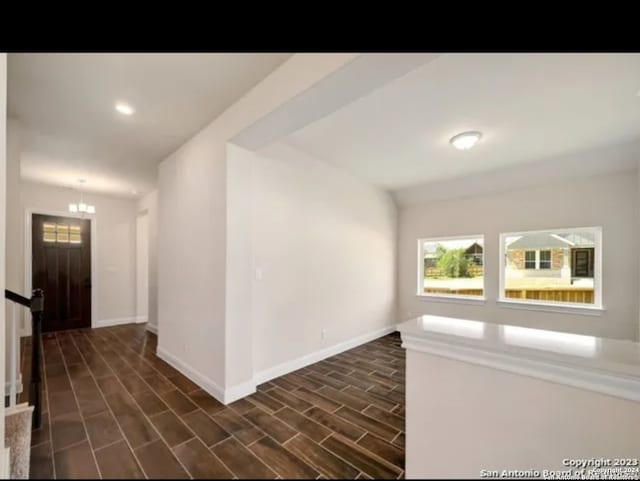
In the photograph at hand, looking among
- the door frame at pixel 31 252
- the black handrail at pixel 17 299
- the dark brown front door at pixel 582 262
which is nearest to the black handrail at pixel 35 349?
the black handrail at pixel 17 299

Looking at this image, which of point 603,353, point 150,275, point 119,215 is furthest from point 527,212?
point 119,215

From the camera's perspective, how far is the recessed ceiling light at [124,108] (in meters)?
2.08

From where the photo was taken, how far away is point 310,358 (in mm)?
3256

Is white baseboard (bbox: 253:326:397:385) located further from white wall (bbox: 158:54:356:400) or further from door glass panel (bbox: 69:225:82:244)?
door glass panel (bbox: 69:225:82:244)

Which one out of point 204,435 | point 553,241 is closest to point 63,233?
point 204,435

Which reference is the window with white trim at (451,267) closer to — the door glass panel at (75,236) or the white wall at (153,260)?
the white wall at (153,260)

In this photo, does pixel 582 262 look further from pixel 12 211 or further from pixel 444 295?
pixel 12 211

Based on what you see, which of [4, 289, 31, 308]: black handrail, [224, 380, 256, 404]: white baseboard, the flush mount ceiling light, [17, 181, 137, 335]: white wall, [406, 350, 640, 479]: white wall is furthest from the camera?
[17, 181, 137, 335]: white wall

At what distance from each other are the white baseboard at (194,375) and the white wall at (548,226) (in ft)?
12.3

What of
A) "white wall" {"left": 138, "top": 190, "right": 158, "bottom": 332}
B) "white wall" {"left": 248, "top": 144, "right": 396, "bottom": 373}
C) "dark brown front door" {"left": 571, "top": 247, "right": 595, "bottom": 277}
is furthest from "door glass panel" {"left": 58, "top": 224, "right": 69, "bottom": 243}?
"dark brown front door" {"left": 571, "top": 247, "right": 595, "bottom": 277}

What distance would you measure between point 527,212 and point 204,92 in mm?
4551

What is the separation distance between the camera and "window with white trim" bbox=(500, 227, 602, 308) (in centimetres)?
358

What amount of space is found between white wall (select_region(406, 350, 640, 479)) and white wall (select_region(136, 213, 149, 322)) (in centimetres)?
605

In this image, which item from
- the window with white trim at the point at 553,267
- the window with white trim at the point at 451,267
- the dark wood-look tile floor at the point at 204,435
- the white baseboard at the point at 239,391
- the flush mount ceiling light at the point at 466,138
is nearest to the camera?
the dark wood-look tile floor at the point at 204,435
